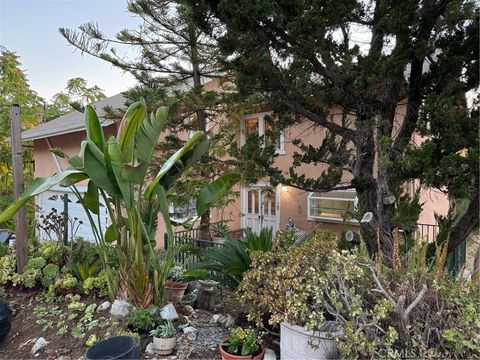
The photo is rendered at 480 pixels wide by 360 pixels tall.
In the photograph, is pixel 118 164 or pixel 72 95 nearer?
pixel 118 164

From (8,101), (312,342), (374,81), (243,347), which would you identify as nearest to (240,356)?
(243,347)

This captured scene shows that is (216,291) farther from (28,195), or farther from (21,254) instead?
(21,254)

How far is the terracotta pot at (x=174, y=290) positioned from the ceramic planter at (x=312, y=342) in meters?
2.06

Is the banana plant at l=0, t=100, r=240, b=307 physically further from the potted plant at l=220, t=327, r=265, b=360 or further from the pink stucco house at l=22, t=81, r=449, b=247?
the pink stucco house at l=22, t=81, r=449, b=247

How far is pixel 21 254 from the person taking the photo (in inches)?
202

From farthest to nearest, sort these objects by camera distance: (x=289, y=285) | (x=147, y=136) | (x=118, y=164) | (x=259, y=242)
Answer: (x=259, y=242)
(x=147, y=136)
(x=118, y=164)
(x=289, y=285)

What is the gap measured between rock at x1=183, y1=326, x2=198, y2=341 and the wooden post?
338 cm

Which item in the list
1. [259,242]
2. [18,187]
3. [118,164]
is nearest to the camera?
[118,164]

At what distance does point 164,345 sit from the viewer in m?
3.11

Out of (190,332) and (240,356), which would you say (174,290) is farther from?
(240,356)

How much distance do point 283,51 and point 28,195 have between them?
3.67 metres

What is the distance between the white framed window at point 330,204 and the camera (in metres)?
9.77

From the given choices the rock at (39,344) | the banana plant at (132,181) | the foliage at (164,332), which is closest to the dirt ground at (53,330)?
the rock at (39,344)

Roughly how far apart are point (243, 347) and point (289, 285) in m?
0.76
